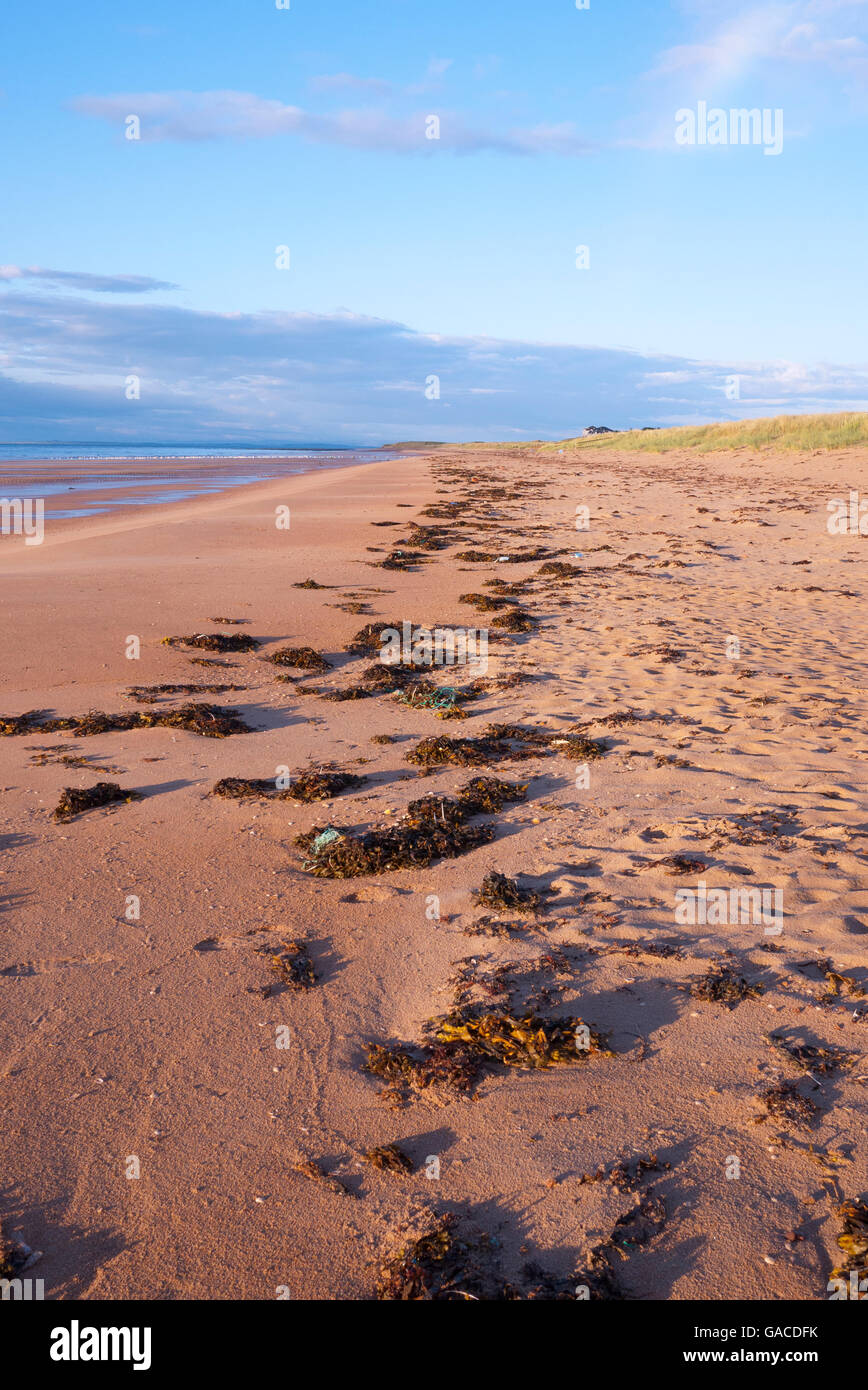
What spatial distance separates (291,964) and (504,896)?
1179 mm

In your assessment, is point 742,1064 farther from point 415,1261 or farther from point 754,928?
point 415,1261

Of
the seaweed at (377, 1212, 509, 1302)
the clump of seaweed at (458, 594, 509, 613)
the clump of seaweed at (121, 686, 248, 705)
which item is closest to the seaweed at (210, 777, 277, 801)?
the clump of seaweed at (121, 686, 248, 705)

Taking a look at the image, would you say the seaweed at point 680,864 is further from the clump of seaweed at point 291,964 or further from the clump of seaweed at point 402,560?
the clump of seaweed at point 402,560

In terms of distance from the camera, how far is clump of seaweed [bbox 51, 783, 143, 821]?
17.6 feet

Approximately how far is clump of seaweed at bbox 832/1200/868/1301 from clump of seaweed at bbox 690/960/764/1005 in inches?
40.1

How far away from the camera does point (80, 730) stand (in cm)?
677

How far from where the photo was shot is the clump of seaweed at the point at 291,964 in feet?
12.5

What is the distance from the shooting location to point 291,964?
388 centimetres

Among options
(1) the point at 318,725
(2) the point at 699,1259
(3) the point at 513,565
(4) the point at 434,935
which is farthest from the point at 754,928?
(3) the point at 513,565

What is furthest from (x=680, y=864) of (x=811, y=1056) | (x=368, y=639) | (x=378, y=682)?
(x=368, y=639)

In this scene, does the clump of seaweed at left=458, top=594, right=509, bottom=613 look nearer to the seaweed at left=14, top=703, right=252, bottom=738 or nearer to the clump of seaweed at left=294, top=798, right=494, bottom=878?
the seaweed at left=14, top=703, right=252, bottom=738

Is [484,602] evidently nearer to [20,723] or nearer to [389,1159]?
[20,723]

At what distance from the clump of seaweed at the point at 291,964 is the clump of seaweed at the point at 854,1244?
7.32 ft
